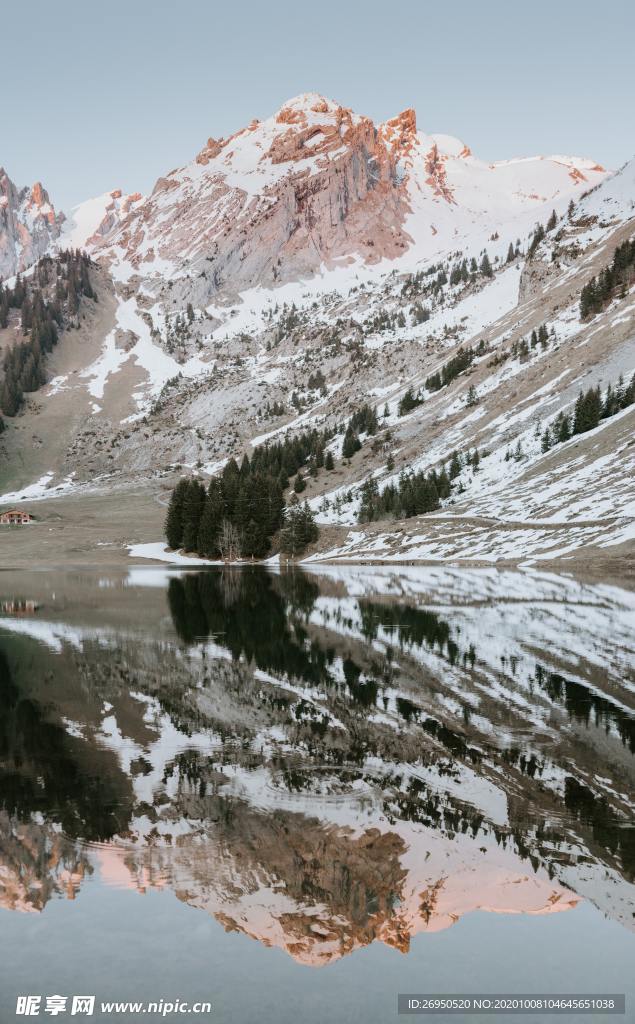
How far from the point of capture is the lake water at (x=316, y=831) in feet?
22.4

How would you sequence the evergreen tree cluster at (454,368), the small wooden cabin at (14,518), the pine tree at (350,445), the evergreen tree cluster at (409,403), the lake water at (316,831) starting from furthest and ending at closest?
the evergreen tree cluster at (454,368) → the evergreen tree cluster at (409,403) → the pine tree at (350,445) → the small wooden cabin at (14,518) → the lake water at (316,831)

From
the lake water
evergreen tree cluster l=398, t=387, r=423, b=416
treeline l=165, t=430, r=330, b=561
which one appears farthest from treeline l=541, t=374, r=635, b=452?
the lake water

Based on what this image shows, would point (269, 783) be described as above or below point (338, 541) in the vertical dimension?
above

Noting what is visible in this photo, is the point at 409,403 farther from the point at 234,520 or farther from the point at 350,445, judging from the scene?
the point at 234,520

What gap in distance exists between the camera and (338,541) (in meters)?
112

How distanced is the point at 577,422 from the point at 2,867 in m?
115

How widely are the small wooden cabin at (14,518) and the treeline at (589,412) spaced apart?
109m

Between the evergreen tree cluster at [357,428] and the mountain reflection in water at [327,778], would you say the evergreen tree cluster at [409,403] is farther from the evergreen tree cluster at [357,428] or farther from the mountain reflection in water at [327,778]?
the mountain reflection in water at [327,778]

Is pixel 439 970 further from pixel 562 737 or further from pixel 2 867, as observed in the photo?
pixel 562 737

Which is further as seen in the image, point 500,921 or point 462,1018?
point 500,921

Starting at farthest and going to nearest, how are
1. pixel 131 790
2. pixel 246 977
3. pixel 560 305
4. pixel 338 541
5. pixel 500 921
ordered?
pixel 560 305, pixel 338 541, pixel 131 790, pixel 500 921, pixel 246 977

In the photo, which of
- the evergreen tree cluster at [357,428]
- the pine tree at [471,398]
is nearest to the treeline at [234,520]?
the evergreen tree cluster at [357,428]

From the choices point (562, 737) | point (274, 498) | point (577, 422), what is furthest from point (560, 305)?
point (562, 737)

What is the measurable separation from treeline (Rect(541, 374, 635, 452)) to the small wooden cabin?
108606mm
